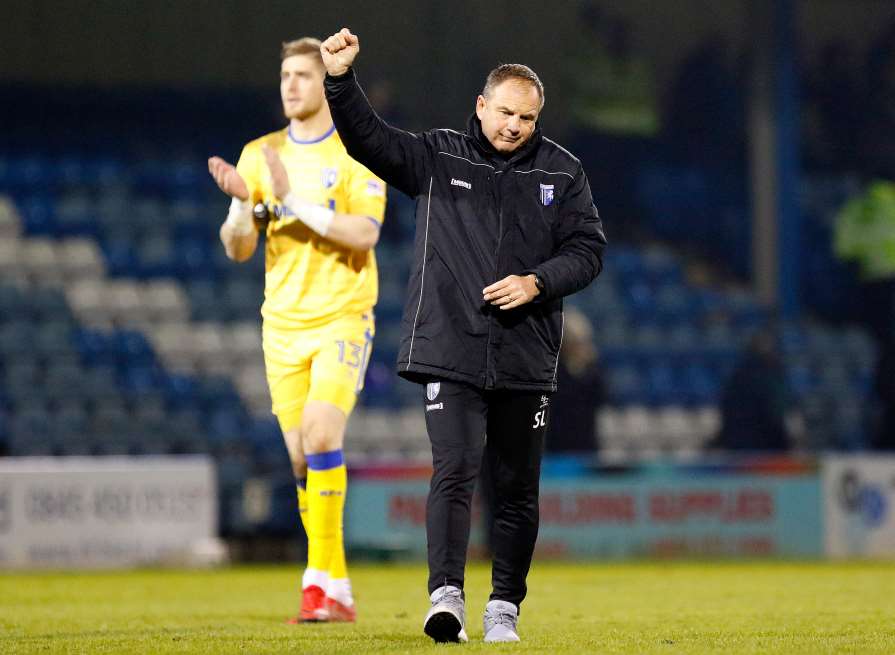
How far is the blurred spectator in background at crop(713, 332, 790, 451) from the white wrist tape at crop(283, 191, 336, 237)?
9664mm

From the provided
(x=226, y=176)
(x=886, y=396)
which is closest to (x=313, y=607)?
(x=226, y=176)

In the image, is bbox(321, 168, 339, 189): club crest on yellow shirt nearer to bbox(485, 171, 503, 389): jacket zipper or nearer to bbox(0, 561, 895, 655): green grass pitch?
bbox(485, 171, 503, 389): jacket zipper

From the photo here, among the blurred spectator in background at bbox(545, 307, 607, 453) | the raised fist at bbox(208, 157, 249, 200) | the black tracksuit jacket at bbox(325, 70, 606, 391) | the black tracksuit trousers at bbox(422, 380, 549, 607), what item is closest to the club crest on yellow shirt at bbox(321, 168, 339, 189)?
the raised fist at bbox(208, 157, 249, 200)

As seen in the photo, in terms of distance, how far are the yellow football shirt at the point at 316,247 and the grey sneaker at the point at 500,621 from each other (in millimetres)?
1827

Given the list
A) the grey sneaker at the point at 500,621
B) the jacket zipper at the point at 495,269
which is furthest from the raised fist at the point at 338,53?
the grey sneaker at the point at 500,621

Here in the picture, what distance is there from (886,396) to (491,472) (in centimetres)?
1289

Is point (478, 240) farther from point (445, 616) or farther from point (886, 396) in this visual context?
point (886, 396)

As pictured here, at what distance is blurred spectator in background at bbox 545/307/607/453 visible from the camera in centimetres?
1297

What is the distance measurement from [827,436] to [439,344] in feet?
41.5

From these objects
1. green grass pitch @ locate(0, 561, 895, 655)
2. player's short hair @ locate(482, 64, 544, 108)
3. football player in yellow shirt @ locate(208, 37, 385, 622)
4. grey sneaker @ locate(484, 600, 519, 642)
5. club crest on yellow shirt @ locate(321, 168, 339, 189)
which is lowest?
green grass pitch @ locate(0, 561, 895, 655)

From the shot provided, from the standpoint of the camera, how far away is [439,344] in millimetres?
4887

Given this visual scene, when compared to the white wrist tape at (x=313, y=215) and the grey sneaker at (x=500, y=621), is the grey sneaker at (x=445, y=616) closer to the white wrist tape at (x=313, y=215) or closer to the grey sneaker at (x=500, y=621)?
the grey sneaker at (x=500, y=621)

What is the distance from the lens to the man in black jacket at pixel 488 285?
4.86 m

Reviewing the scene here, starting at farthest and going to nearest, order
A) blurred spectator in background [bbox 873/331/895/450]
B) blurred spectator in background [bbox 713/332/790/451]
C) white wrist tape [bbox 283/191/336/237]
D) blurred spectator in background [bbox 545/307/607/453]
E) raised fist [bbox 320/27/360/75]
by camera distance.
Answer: blurred spectator in background [bbox 873/331/895/450]
blurred spectator in background [bbox 713/332/790/451]
blurred spectator in background [bbox 545/307/607/453]
white wrist tape [bbox 283/191/336/237]
raised fist [bbox 320/27/360/75]
